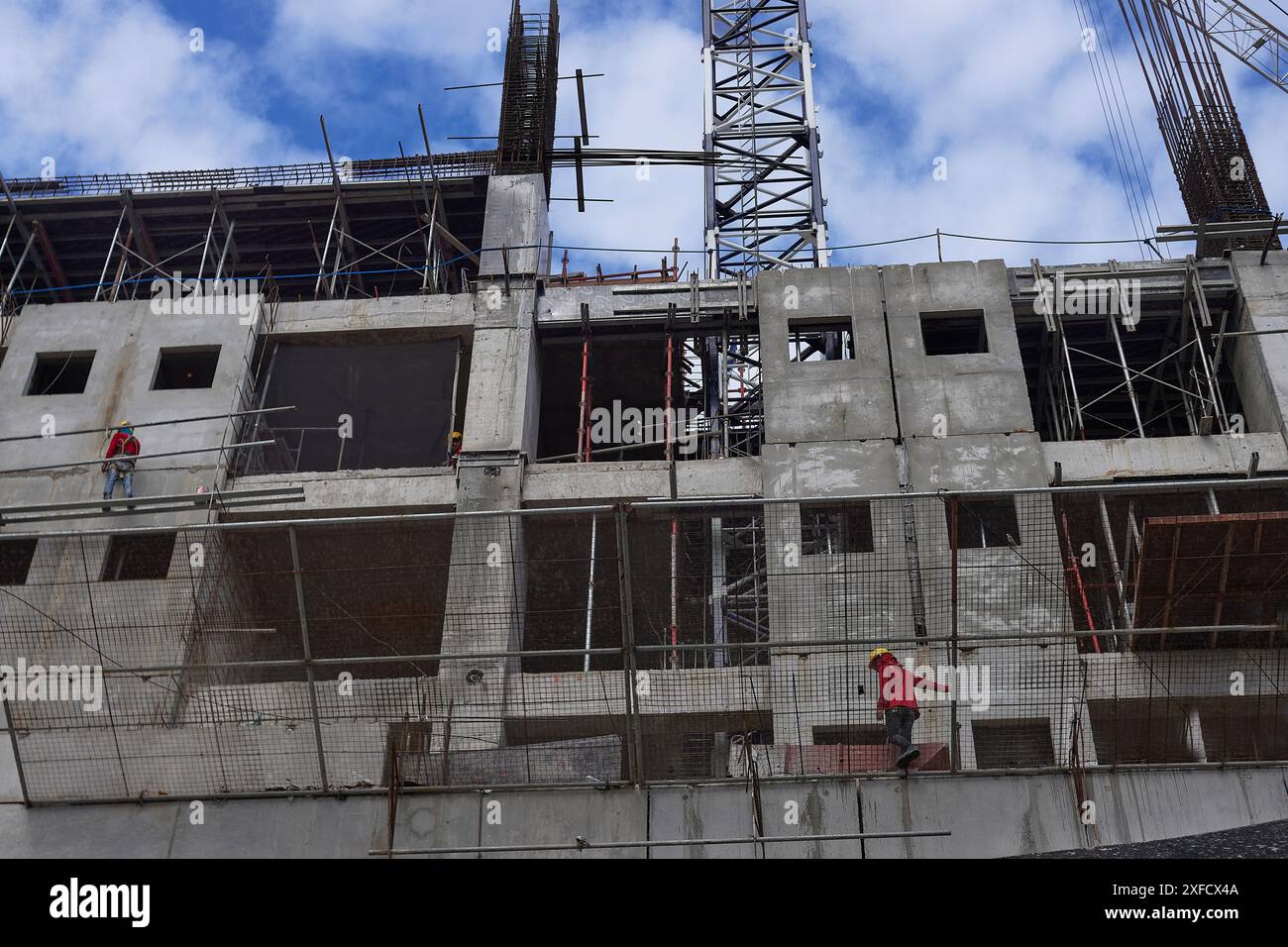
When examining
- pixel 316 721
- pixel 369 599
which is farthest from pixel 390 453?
pixel 316 721

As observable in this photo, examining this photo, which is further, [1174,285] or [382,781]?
[1174,285]

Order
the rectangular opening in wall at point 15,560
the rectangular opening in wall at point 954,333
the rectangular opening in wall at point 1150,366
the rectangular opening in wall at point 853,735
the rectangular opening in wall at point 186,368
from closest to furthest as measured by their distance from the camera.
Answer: the rectangular opening in wall at point 853,735, the rectangular opening in wall at point 15,560, the rectangular opening in wall at point 1150,366, the rectangular opening in wall at point 954,333, the rectangular opening in wall at point 186,368

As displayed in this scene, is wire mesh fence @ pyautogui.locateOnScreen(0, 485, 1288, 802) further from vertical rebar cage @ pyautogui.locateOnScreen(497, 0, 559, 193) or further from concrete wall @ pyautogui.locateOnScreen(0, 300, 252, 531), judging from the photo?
vertical rebar cage @ pyautogui.locateOnScreen(497, 0, 559, 193)

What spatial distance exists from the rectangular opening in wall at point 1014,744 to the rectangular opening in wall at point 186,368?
66.0 feet

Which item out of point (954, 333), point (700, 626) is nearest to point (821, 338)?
point (954, 333)

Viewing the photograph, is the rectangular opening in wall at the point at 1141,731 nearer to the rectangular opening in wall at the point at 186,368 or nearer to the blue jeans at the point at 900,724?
the blue jeans at the point at 900,724

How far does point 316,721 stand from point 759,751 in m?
5.77

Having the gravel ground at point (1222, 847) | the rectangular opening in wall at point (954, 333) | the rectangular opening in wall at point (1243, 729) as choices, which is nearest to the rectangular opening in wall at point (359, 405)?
the rectangular opening in wall at point (954, 333)

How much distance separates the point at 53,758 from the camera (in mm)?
15273

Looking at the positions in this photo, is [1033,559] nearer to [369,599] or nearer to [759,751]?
[759,751]

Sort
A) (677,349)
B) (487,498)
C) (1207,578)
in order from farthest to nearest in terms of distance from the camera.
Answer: (677,349), (487,498), (1207,578)

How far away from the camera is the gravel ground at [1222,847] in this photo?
7316mm

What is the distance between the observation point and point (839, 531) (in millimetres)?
15719

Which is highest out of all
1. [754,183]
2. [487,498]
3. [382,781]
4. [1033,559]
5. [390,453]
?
[754,183]
